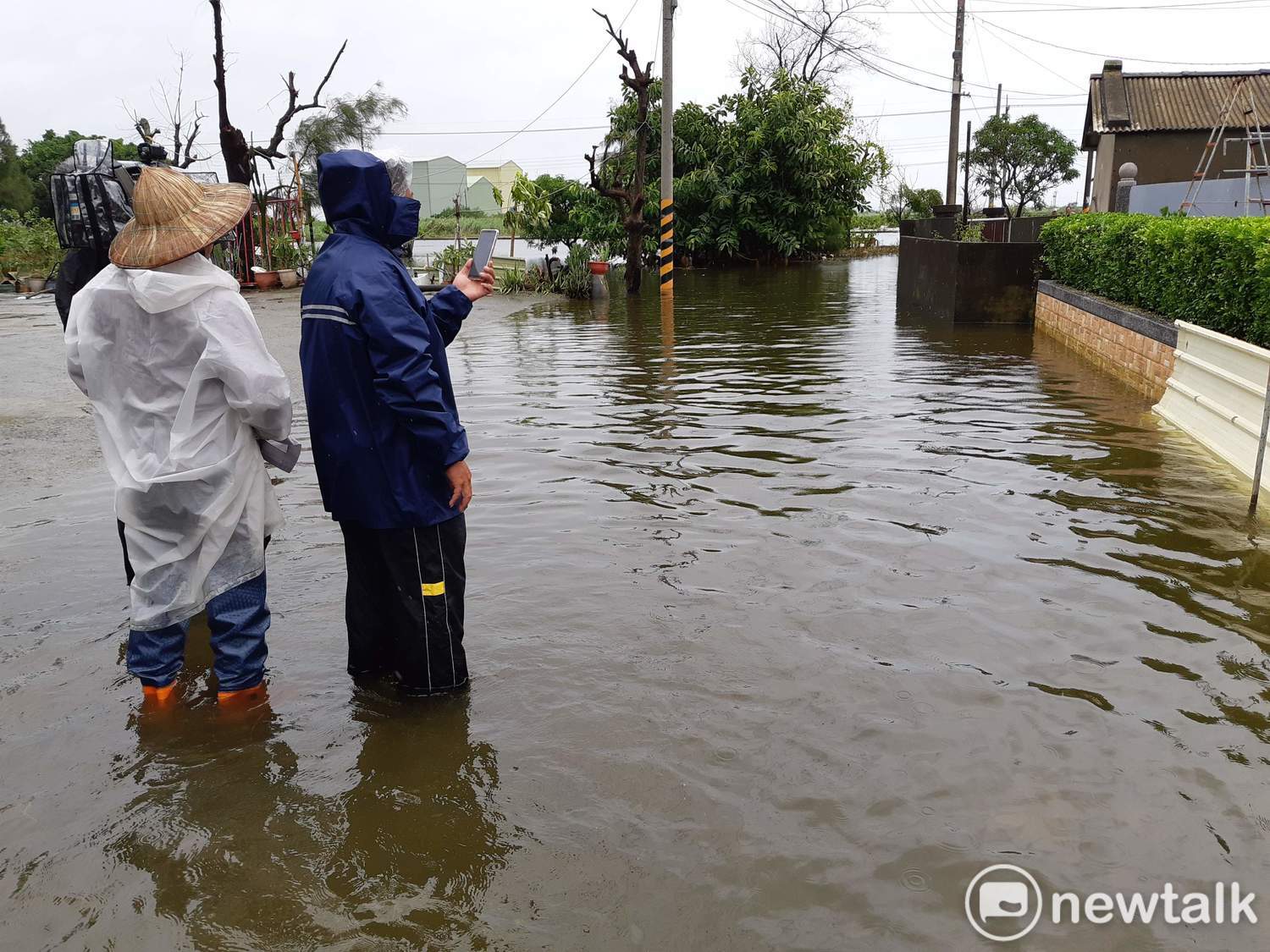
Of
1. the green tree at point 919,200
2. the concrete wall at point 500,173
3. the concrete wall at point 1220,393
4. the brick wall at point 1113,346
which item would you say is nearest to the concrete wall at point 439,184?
the concrete wall at point 500,173

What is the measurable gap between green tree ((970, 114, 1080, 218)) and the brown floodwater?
171 ft

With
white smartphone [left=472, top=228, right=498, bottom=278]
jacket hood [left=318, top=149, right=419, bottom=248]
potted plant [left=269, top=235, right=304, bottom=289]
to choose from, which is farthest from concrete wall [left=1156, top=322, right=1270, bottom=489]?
potted plant [left=269, top=235, right=304, bottom=289]

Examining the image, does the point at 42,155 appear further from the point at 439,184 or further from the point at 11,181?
the point at 439,184

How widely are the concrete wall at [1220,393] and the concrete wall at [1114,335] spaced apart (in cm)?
53

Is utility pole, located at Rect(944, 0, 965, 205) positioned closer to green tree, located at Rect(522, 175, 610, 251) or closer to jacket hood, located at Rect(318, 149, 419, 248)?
green tree, located at Rect(522, 175, 610, 251)

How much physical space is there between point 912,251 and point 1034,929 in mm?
16917

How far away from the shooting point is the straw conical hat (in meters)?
3.37

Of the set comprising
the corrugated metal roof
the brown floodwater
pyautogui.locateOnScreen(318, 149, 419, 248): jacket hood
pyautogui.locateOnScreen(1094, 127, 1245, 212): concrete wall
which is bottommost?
the brown floodwater

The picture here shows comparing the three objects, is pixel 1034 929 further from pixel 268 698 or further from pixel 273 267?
pixel 273 267

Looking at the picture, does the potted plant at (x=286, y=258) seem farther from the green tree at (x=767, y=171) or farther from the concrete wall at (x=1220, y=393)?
the concrete wall at (x=1220, y=393)

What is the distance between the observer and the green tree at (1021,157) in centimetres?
5328

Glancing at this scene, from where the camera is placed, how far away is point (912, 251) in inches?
715

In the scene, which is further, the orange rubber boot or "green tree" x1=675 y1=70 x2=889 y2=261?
"green tree" x1=675 y1=70 x2=889 y2=261

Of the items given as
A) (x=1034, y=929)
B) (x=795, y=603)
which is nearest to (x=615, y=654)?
(x=795, y=603)
